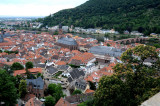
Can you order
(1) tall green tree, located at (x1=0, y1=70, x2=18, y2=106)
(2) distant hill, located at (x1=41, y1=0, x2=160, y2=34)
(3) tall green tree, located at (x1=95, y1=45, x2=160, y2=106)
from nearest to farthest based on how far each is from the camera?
(3) tall green tree, located at (x1=95, y1=45, x2=160, y2=106), (1) tall green tree, located at (x1=0, y1=70, x2=18, y2=106), (2) distant hill, located at (x1=41, y1=0, x2=160, y2=34)

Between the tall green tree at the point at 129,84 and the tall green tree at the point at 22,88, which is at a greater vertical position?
the tall green tree at the point at 129,84

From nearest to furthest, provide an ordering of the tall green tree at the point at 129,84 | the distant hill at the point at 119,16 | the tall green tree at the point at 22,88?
the tall green tree at the point at 129,84
the tall green tree at the point at 22,88
the distant hill at the point at 119,16

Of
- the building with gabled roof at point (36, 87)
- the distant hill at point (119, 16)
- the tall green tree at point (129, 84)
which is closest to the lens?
the tall green tree at point (129, 84)

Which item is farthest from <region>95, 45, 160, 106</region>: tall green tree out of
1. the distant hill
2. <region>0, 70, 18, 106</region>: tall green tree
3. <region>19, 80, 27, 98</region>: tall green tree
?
the distant hill

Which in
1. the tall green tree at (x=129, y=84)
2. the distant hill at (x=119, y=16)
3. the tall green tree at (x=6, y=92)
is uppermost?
the distant hill at (x=119, y=16)

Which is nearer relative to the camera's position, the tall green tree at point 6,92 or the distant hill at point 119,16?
the tall green tree at point 6,92

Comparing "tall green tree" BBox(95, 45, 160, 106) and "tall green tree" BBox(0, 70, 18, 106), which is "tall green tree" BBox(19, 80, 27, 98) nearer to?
"tall green tree" BBox(0, 70, 18, 106)

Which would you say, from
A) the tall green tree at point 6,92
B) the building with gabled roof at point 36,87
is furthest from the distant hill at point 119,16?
the tall green tree at point 6,92

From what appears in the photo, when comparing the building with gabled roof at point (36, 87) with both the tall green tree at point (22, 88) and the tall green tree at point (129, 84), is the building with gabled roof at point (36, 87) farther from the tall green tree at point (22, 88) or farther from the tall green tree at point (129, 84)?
the tall green tree at point (129, 84)

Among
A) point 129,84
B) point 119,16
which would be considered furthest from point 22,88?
point 119,16
